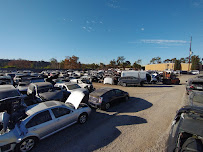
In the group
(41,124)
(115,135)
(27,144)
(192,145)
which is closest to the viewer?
(192,145)

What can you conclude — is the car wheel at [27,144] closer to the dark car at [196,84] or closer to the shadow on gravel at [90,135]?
the shadow on gravel at [90,135]

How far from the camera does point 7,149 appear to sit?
9.87 ft

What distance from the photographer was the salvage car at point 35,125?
3.09 metres

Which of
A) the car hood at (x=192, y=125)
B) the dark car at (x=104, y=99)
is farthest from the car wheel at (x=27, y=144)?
the car hood at (x=192, y=125)

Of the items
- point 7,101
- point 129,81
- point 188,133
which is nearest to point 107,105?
point 188,133

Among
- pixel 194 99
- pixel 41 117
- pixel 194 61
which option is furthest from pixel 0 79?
pixel 194 61

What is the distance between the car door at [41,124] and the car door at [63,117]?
223 millimetres

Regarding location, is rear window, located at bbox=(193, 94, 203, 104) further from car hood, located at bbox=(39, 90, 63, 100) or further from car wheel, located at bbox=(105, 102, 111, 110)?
car hood, located at bbox=(39, 90, 63, 100)

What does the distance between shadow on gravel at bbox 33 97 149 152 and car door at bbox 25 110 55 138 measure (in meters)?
0.48

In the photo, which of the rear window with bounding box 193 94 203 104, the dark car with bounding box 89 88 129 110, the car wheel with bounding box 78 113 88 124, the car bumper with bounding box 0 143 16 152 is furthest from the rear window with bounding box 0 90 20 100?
the rear window with bounding box 193 94 203 104

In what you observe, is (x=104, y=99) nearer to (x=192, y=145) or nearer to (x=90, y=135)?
(x=90, y=135)

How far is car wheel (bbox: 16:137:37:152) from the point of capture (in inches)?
127

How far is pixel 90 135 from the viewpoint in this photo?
167 inches

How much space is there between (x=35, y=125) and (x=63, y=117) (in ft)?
3.55
